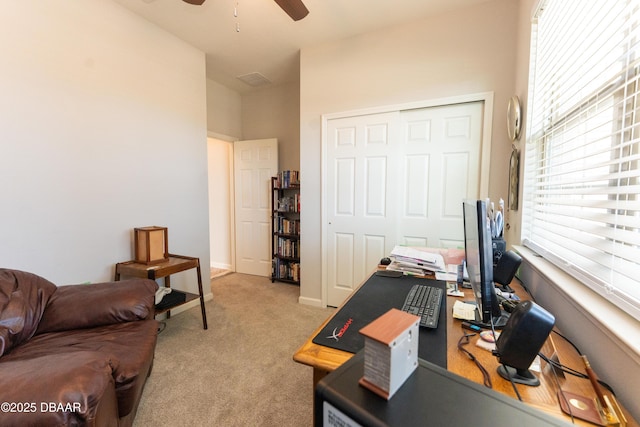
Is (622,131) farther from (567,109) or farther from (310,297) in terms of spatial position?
(310,297)

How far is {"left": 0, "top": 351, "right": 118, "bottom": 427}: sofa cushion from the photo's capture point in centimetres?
79

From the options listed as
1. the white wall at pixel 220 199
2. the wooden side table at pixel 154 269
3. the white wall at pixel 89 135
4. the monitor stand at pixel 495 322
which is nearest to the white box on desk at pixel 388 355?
the monitor stand at pixel 495 322

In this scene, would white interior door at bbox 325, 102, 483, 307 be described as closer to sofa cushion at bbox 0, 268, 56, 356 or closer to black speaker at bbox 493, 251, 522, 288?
black speaker at bbox 493, 251, 522, 288

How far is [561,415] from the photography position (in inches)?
23.4

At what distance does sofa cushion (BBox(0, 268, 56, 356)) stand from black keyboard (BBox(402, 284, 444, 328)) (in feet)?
6.16

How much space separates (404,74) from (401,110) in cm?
34

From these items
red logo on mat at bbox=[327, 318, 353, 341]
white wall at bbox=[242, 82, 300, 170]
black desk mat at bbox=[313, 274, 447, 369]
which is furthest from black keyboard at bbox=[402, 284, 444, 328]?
white wall at bbox=[242, 82, 300, 170]

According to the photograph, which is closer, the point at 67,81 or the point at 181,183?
the point at 67,81

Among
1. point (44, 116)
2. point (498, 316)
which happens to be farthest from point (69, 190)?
point (498, 316)

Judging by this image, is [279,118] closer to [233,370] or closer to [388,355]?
[233,370]

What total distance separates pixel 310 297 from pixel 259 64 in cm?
287

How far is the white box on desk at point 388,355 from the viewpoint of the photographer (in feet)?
1.60

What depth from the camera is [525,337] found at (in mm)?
651

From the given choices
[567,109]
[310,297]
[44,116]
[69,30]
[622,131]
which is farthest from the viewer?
[310,297]
